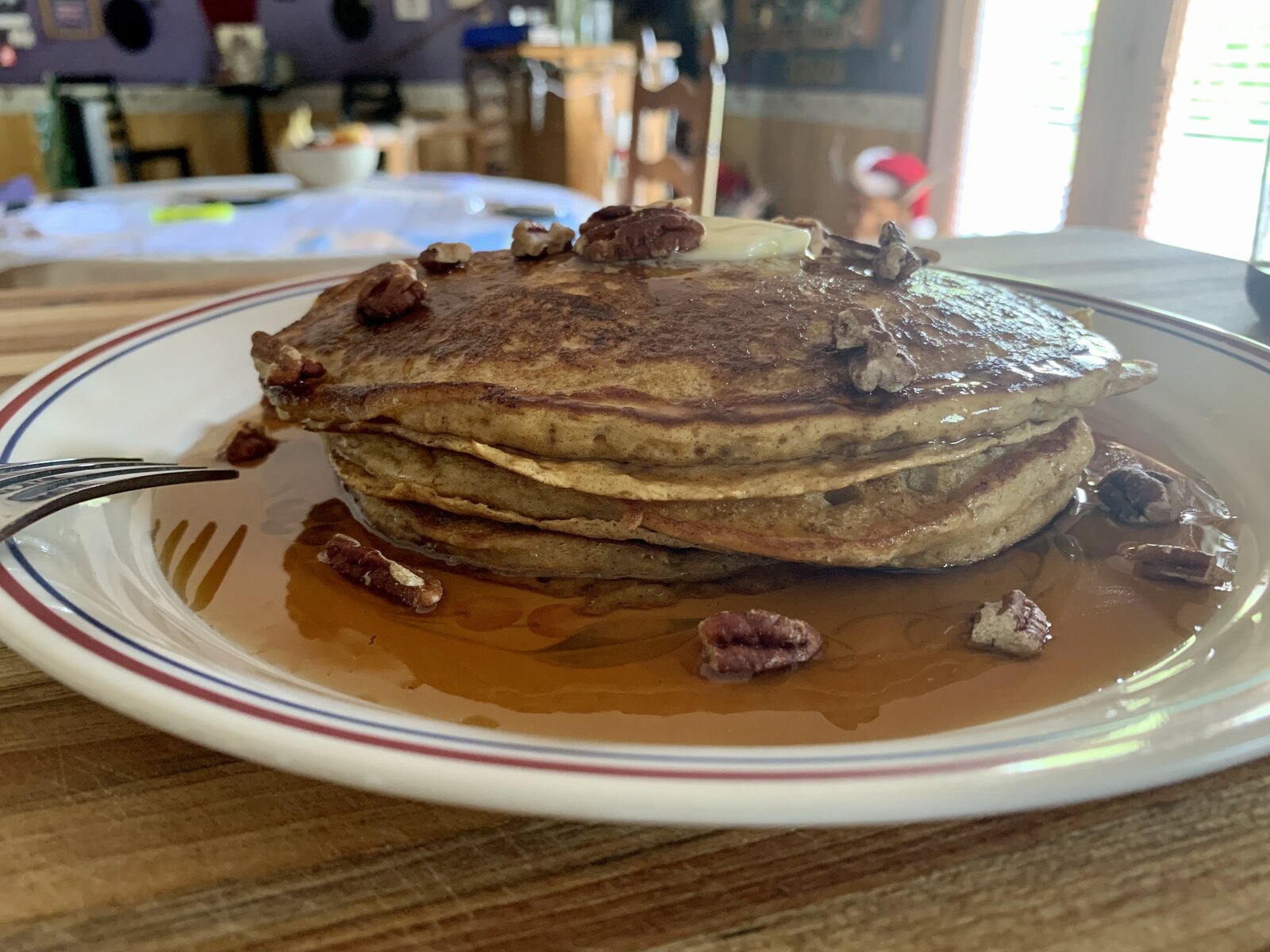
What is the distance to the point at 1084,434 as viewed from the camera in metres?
1.02

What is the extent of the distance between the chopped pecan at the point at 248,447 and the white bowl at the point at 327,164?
96.9 inches

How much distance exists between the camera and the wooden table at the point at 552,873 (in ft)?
1.63

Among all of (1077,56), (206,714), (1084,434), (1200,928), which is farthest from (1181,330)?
(1077,56)

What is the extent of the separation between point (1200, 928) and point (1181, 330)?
3.46 ft

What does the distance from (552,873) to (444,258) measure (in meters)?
0.82

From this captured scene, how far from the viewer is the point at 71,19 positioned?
264 inches

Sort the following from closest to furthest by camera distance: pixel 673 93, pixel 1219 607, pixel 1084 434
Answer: pixel 1219 607 < pixel 1084 434 < pixel 673 93

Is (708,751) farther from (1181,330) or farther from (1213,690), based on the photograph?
(1181,330)

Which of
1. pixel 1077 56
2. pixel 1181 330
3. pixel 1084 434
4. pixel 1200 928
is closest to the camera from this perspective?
pixel 1200 928

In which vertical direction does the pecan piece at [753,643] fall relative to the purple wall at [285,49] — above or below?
below

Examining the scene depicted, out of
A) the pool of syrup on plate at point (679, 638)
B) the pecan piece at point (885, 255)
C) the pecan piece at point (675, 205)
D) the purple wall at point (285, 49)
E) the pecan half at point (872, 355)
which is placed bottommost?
the pool of syrup on plate at point (679, 638)

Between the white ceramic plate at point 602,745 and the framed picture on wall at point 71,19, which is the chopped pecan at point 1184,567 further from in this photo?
the framed picture on wall at point 71,19

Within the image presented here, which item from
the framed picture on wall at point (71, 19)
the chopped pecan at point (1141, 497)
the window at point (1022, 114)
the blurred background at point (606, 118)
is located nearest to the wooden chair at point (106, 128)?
the blurred background at point (606, 118)

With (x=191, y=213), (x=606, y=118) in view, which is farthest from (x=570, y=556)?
(x=606, y=118)
